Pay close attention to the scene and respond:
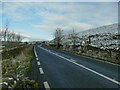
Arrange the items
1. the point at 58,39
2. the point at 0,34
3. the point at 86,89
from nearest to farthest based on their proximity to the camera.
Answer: the point at 86,89 < the point at 0,34 < the point at 58,39

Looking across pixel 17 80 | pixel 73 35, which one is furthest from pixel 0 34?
pixel 17 80

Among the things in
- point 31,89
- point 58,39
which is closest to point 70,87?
point 31,89

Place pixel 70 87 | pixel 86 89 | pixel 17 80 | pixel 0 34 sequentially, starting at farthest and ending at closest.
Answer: pixel 0 34 < pixel 17 80 < pixel 70 87 < pixel 86 89

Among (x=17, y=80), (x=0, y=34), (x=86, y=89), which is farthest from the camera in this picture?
(x=0, y=34)

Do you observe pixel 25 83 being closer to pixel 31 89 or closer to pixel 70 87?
pixel 31 89

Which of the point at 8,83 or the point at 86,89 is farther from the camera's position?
the point at 8,83

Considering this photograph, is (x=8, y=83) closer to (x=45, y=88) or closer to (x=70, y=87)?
(x=45, y=88)

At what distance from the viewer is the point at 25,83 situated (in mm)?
9688

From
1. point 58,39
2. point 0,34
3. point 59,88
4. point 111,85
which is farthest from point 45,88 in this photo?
point 58,39

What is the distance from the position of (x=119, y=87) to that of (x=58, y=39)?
6533cm

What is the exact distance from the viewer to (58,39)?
74688 mm

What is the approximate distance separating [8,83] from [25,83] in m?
0.61

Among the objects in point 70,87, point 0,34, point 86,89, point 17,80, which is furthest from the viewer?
point 0,34

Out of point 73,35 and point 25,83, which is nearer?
point 25,83
